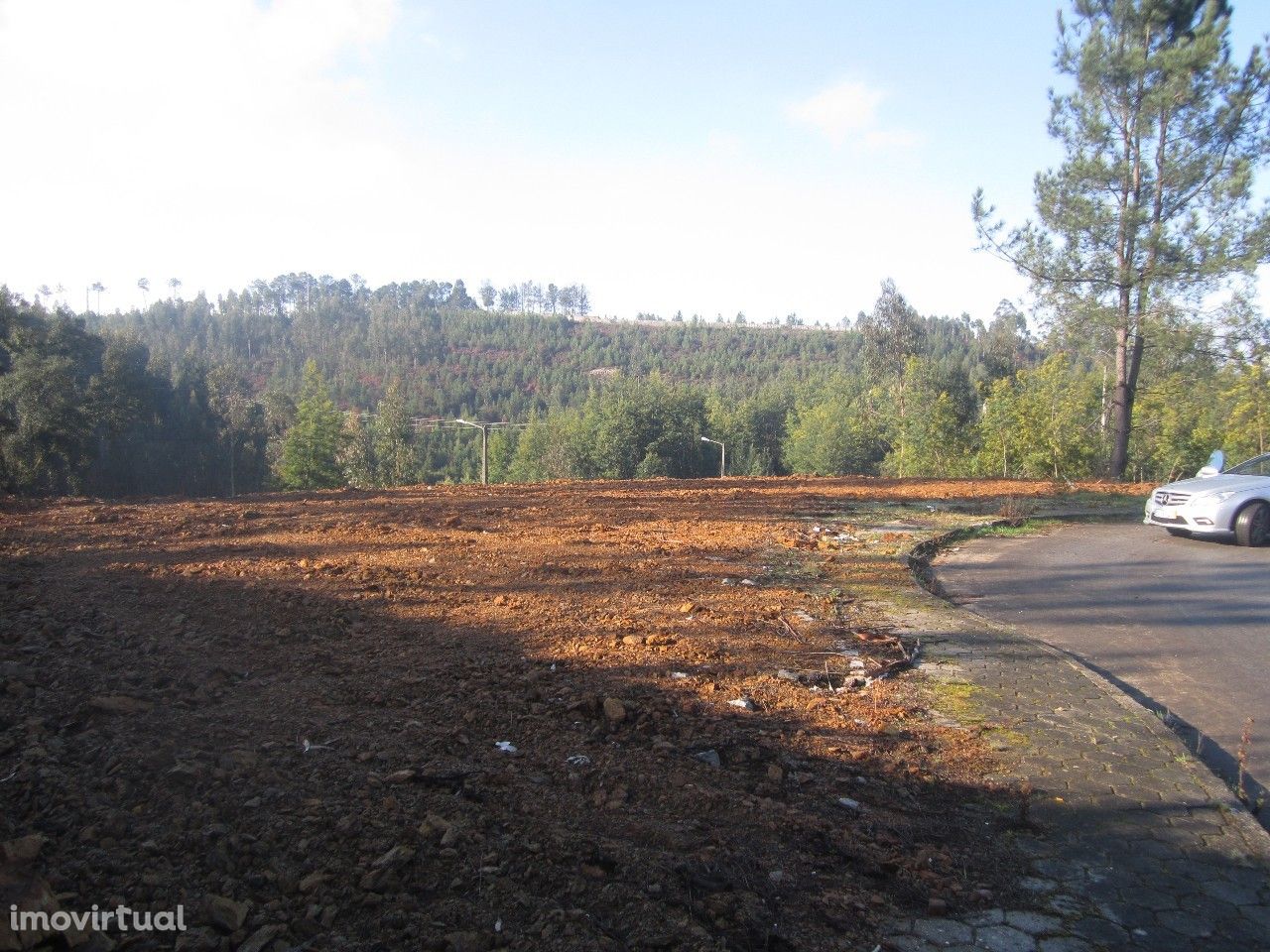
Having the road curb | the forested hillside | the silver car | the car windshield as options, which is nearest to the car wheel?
the silver car

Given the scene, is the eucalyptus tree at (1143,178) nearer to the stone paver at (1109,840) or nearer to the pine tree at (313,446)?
the stone paver at (1109,840)

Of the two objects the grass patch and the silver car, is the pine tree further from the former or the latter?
the grass patch

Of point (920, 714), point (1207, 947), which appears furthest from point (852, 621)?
point (1207, 947)

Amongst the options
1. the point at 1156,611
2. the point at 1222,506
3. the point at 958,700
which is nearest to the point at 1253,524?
the point at 1222,506

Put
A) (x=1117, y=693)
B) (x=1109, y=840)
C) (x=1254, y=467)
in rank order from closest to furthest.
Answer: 1. (x=1109, y=840)
2. (x=1117, y=693)
3. (x=1254, y=467)

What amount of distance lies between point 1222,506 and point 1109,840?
1019 centimetres

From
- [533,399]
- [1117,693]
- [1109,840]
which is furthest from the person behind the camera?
[533,399]

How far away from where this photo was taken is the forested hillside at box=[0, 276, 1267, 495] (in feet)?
98.0

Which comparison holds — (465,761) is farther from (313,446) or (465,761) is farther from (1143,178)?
(313,446)

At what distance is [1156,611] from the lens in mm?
7879

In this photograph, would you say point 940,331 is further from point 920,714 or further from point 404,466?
point 920,714

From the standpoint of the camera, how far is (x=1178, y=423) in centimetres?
2998

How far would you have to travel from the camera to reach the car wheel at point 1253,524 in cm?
1138

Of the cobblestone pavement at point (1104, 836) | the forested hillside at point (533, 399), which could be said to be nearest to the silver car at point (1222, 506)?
the cobblestone pavement at point (1104, 836)
